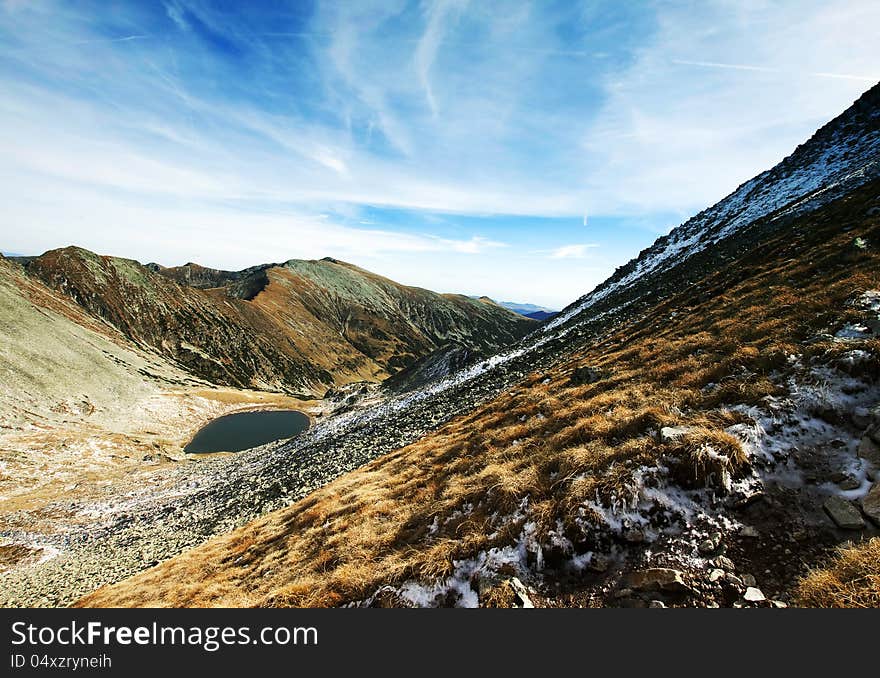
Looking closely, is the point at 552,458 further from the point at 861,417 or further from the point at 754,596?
the point at 861,417

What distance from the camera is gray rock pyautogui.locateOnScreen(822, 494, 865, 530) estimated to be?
18.2ft

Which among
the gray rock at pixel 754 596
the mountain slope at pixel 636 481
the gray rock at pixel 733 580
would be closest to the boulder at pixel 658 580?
the mountain slope at pixel 636 481

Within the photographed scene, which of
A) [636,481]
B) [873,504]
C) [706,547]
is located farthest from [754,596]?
[873,504]

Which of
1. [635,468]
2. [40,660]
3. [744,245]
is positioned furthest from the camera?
[744,245]

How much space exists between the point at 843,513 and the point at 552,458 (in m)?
5.65

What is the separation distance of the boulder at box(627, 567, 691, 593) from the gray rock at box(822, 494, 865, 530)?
2.77 m

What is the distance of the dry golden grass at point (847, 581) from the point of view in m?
4.56

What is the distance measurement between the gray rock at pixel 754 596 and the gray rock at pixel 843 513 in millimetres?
1992

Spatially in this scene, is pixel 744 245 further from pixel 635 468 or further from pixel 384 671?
pixel 384 671

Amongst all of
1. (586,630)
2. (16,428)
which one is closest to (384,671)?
(586,630)

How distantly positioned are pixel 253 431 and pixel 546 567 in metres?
94.3

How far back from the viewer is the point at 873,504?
5.61m

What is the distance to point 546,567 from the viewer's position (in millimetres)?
7027

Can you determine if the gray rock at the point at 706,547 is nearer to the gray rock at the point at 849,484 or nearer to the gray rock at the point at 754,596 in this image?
the gray rock at the point at 754,596
